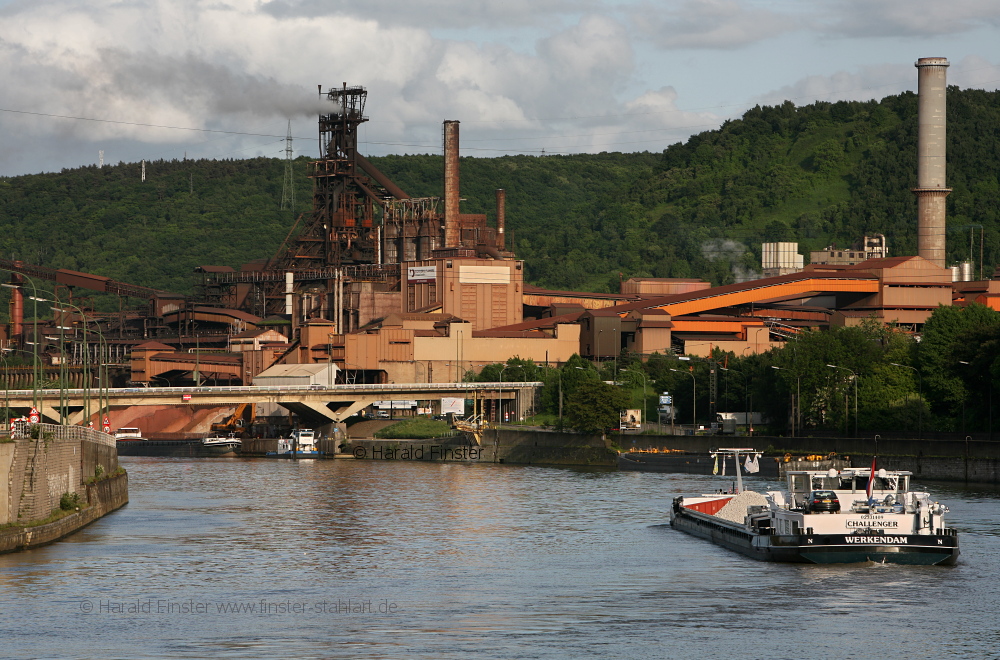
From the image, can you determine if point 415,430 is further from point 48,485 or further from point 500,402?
point 48,485

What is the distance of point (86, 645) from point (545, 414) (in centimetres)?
11680

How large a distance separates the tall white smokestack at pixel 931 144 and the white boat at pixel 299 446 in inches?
2964

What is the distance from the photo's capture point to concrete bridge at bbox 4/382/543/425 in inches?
5413

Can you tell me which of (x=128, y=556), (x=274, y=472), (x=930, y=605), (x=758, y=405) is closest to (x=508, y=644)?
(x=930, y=605)

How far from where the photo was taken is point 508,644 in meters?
36.8

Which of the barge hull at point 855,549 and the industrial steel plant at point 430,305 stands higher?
the industrial steel plant at point 430,305

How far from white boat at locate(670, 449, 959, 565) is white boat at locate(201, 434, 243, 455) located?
103 m

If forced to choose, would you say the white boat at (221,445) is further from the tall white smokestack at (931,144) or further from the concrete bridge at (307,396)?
the tall white smokestack at (931,144)

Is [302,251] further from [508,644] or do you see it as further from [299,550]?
[508,644]

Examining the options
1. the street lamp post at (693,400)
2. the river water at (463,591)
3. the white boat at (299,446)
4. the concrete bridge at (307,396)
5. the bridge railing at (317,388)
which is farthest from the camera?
the white boat at (299,446)

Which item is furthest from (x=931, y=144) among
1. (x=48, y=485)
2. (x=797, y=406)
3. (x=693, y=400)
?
(x=48, y=485)

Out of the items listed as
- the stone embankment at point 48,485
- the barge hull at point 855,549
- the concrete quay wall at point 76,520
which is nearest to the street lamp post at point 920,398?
the barge hull at point 855,549

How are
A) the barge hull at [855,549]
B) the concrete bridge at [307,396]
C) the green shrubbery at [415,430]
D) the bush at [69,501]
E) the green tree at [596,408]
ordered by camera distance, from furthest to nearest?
the green shrubbery at [415,430], the concrete bridge at [307,396], the green tree at [596,408], the bush at [69,501], the barge hull at [855,549]

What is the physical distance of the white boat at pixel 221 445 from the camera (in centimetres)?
15512
